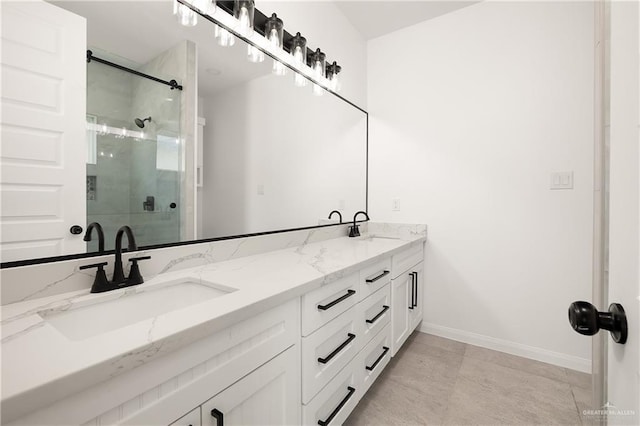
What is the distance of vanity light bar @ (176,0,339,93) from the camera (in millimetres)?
1325

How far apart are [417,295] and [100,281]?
2.06m

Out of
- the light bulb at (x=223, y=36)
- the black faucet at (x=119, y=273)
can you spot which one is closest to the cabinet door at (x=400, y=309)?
the black faucet at (x=119, y=273)

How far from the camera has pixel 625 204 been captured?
439mm

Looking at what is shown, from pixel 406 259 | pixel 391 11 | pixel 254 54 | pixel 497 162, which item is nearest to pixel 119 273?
pixel 254 54

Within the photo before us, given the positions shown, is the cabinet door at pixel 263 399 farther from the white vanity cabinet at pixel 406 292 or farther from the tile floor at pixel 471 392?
the white vanity cabinet at pixel 406 292

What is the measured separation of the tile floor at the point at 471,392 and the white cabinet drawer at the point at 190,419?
3.37ft

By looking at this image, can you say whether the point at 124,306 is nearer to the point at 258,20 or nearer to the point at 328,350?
the point at 328,350

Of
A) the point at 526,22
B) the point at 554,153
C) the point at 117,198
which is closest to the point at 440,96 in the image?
the point at 526,22

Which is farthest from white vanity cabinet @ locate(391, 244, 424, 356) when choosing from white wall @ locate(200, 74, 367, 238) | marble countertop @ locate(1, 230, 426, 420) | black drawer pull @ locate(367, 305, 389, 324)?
marble countertop @ locate(1, 230, 426, 420)

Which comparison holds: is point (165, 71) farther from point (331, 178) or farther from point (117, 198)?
point (331, 178)

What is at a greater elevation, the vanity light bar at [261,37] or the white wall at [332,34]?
the white wall at [332,34]

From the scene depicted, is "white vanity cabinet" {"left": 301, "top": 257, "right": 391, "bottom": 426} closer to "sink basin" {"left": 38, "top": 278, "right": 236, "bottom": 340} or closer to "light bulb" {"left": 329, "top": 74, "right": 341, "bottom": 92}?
"sink basin" {"left": 38, "top": 278, "right": 236, "bottom": 340}

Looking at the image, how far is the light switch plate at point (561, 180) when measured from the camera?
6.11ft

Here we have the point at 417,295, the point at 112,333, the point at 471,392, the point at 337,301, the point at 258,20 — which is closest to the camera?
the point at 112,333
